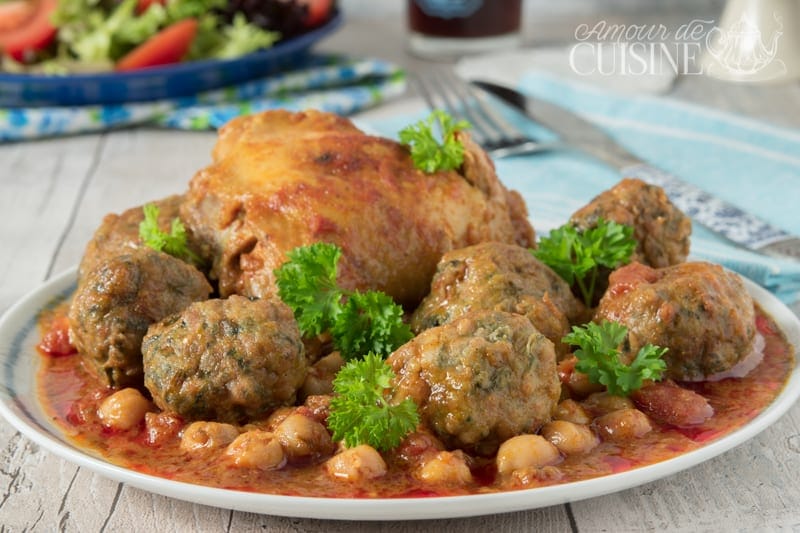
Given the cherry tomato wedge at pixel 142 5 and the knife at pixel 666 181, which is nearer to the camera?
the knife at pixel 666 181

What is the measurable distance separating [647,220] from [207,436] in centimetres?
197

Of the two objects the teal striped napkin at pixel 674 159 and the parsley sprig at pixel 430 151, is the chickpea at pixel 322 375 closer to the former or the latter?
the parsley sprig at pixel 430 151

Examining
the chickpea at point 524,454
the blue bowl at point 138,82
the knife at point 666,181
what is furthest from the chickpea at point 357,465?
the blue bowl at point 138,82

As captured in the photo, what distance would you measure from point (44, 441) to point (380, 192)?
1544 millimetres

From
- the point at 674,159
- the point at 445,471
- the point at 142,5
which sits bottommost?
the point at 674,159

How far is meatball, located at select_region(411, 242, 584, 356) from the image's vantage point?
3777mm

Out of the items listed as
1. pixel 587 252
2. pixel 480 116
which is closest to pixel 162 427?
pixel 587 252

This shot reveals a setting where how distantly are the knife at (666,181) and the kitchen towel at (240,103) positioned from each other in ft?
4.74

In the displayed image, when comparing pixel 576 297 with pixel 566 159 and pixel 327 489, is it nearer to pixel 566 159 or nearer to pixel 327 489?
pixel 327 489

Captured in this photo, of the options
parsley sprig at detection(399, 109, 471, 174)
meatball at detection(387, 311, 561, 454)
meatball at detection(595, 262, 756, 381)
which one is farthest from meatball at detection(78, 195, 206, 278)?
meatball at detection(595, 262, 756, 381)

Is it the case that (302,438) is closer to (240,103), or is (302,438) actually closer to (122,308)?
(122,308)

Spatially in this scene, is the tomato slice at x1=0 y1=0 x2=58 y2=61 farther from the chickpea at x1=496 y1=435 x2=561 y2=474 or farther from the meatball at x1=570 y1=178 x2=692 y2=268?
the chickpea at x1=496 y1=435 x2=561 y2=474

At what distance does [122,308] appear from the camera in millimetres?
3740

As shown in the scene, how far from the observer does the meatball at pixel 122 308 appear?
3.74 m
